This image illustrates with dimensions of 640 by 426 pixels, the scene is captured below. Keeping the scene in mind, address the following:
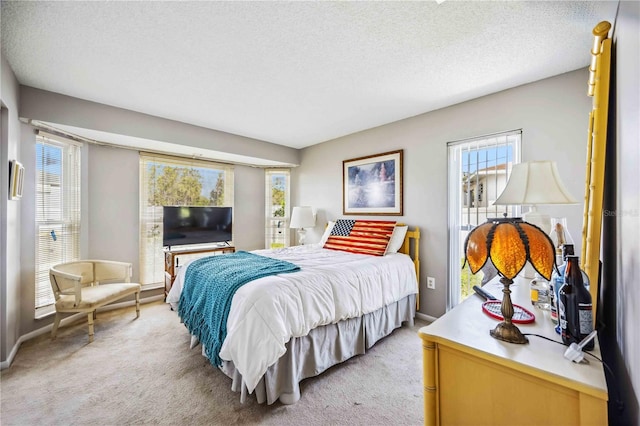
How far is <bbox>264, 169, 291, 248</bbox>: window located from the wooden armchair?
7.45ft

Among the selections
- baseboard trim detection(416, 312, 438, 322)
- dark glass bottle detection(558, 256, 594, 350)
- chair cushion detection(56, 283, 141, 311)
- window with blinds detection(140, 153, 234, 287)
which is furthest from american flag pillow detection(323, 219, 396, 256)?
chair cushion detection(56, 283, 141, 311)

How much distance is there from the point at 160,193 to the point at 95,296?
5.39 feet

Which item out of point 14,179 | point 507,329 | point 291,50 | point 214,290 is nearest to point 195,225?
point 14,179

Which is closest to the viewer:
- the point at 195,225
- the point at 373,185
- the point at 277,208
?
the point at 373,185

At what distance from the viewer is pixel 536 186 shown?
1459mm

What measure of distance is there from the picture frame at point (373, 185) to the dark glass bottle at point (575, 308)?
2.52m

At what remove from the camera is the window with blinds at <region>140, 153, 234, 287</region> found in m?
3.82

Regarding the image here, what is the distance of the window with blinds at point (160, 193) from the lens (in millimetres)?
3820

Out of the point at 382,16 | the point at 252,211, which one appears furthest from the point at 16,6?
the point at 252,211

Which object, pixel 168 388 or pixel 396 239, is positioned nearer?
pixel 168 388

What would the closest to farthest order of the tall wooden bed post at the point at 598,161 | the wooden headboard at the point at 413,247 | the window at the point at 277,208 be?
1. the tall wooden bed post at the point at 598,161
2. the wooden headboard at the point at 413,247
3. the window at the point at 277,208

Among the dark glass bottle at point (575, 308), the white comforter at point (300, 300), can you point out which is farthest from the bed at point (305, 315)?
the dark glass bottle at point (575, 308)

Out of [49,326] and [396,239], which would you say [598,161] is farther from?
[49,326]

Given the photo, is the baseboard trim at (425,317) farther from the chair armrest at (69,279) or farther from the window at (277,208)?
the chair armrest at (69,279)
